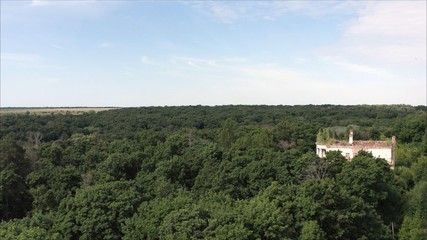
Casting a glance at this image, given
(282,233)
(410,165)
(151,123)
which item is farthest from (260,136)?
(151,123)

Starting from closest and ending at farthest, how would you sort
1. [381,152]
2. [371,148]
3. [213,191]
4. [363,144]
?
[213,191] < [381,152] < [371,148] < [363,144]

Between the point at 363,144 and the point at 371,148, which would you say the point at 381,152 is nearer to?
the point at 371,148

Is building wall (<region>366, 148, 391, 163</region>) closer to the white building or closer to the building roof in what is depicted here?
the white building

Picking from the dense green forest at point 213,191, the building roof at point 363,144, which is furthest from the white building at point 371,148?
the dense green forest at point 213,191

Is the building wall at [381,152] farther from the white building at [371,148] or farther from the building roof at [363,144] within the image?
the building roof at [363,144]

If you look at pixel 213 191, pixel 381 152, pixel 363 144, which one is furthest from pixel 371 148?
pixel 213 191

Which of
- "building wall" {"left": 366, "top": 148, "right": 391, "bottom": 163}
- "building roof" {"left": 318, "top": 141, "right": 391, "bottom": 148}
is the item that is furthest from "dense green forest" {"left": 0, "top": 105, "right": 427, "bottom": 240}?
"building roof" {"left": 318, "top": 141, "right": 391, "bottom": 148}

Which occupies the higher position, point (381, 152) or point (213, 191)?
point (381, 152)

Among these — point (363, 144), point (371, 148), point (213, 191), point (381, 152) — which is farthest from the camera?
point (363, 144)
